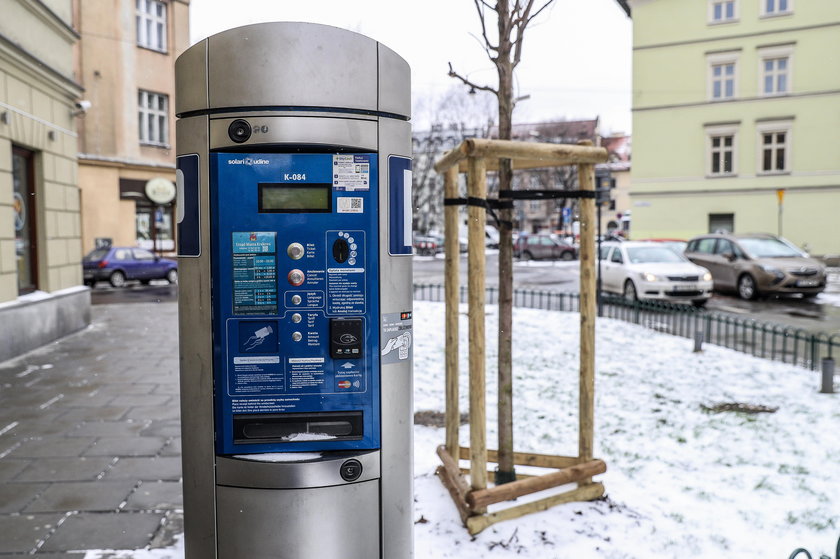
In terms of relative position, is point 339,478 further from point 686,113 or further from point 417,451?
point 686,113

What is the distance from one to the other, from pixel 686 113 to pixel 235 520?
34793 mm

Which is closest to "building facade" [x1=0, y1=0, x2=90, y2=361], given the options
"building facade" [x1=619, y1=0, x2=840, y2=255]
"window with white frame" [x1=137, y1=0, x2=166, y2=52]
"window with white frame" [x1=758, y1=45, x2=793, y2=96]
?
"window with white frame" [x1=137, y1=0, x2=166, y2=52]

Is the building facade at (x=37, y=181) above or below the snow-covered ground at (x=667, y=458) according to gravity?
above

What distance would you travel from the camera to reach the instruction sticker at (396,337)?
9.02 ft

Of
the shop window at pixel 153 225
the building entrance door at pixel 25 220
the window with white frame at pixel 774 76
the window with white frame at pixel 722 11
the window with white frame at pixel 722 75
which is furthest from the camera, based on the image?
the window with white frame at pixel 722 75

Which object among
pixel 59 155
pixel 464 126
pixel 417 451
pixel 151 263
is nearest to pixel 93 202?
pixel 151 263

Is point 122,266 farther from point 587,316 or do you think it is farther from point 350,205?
point 350,205

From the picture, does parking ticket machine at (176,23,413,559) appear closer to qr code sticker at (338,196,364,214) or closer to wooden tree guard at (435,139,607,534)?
qr code sticker at (338,196,364,214)

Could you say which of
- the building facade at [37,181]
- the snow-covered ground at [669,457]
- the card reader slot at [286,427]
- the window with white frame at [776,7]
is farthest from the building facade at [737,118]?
the card reader slot at [286,427]

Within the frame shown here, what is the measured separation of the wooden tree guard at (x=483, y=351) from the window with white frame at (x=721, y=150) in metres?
32.0

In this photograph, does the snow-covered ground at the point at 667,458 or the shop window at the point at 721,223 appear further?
the shop window at the point at 721,223

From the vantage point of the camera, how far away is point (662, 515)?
3971 mm

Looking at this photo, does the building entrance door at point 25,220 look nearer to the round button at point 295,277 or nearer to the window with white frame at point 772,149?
the round button at point 295,277

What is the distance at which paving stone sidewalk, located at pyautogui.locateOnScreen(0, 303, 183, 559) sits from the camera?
3.85m
